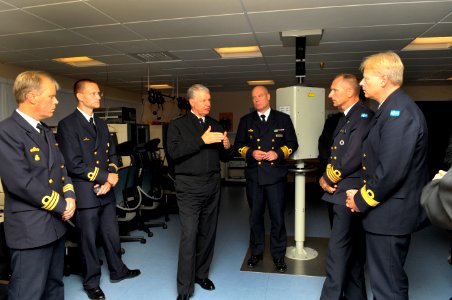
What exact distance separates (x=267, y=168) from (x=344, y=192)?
88cm

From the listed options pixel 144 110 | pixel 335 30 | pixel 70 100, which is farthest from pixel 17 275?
pixel 144 110

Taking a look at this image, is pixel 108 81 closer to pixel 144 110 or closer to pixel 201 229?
pixel 144 110

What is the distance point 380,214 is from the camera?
1.83 m

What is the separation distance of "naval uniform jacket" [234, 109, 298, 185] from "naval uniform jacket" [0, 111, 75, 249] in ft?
5.43

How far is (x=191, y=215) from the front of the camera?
2525 mm

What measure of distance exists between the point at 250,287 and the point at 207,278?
1.20ft

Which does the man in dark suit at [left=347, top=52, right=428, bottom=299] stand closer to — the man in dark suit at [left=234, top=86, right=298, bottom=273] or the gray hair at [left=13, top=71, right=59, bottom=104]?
the man in dark suit at [left=234, top=86, right=298, bottom=273]

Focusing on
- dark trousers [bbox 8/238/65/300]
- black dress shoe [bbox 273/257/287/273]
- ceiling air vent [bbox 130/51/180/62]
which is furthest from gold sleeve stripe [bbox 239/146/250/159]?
ceiling air vent [bbox 130/51/180/62]

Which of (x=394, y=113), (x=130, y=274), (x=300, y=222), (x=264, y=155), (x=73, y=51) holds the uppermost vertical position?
(x=73, y=51)

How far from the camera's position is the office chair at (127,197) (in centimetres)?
359

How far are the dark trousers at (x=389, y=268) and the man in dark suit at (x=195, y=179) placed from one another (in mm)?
1257

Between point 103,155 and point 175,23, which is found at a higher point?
point 175,23

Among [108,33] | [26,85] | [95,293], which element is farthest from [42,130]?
[108,33]

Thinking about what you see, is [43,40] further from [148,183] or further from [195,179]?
[195,179]
